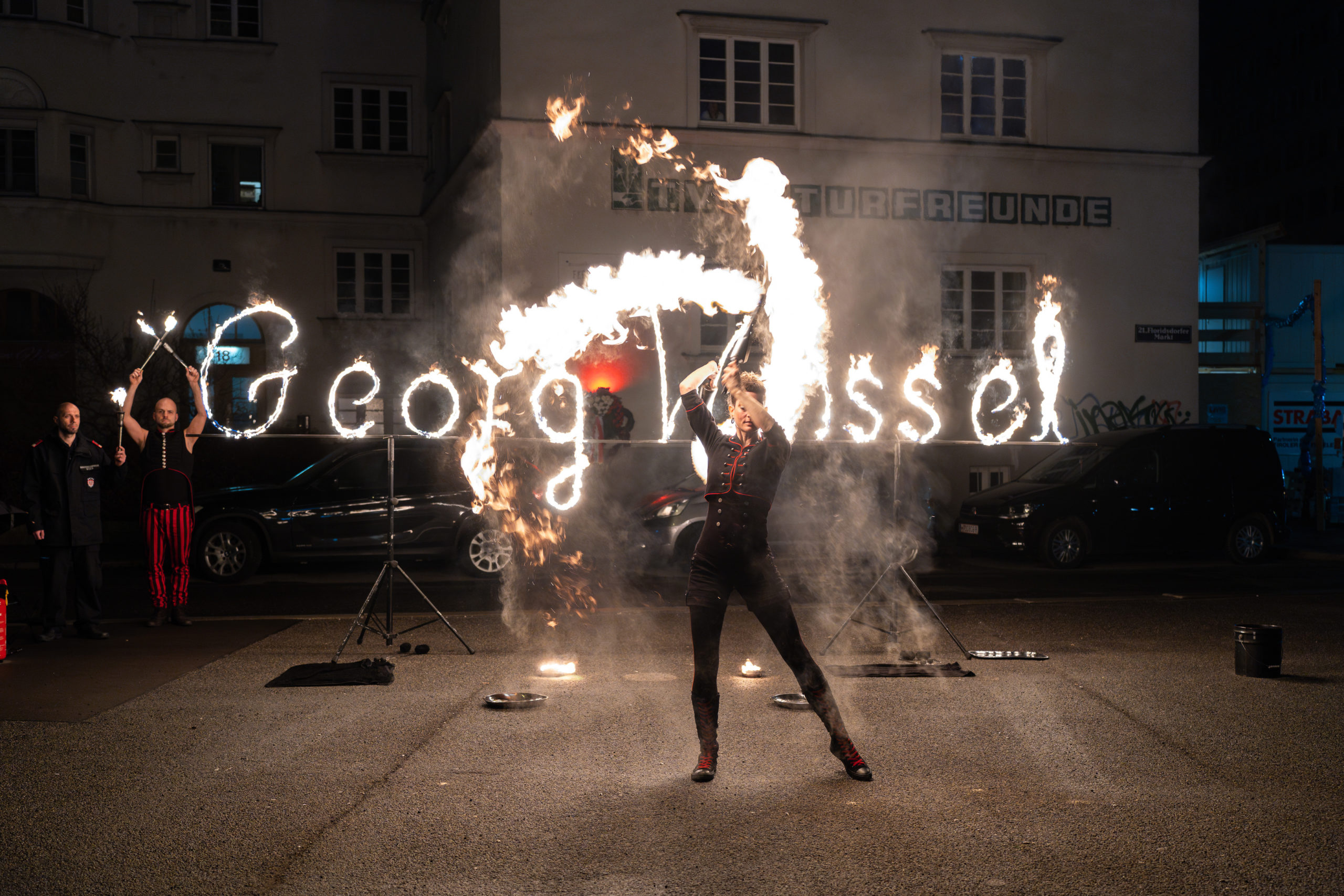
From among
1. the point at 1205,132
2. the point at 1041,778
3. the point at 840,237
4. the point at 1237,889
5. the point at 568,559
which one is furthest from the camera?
the point at 1205,132

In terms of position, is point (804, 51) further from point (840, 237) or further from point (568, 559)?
point (568, 559)

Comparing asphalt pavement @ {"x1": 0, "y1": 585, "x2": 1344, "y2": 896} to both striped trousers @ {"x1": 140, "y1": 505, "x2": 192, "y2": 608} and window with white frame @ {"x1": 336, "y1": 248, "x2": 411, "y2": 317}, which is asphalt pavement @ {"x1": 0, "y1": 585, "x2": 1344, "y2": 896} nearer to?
striped trousers @ {"x1": 140, "y1": 505, "x2": 192, "y2": 608}

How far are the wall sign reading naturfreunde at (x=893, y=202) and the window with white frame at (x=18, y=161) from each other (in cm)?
1375

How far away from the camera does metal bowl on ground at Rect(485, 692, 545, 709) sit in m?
6.64

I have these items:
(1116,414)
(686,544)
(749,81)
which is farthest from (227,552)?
(1116,414)

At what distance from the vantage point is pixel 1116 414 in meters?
19.8

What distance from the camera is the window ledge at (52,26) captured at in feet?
73.3

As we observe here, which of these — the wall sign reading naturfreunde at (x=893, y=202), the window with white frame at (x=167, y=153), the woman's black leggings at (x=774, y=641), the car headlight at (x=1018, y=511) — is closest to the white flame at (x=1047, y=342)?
the wall sign reading naturfreunde at (x=893, y=202)

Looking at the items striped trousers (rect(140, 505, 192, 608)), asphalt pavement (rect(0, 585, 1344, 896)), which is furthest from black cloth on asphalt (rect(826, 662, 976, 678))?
striped trousers (rect(140, 505, 192, 608))

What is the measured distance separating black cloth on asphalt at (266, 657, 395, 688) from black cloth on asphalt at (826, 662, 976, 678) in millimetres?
3121

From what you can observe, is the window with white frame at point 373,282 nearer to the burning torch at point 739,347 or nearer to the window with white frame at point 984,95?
the window with white frame at point 984,95

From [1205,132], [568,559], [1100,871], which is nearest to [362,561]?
[568,559]

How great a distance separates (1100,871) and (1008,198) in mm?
17008

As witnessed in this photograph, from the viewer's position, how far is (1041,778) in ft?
17.3
